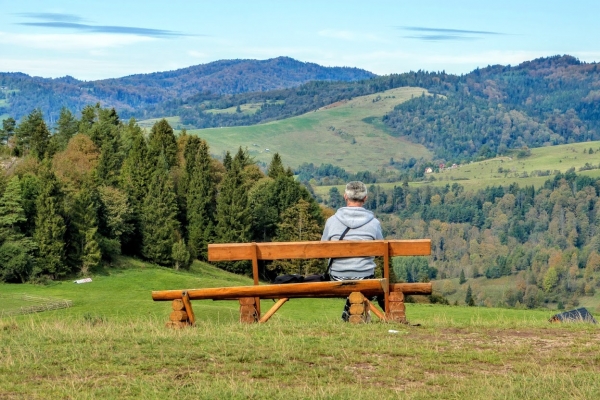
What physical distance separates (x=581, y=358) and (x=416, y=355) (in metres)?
2.08

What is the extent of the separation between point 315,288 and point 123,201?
304 ft

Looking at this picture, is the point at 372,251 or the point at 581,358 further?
the point at 372,251

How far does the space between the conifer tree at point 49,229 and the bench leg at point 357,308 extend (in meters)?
76.0

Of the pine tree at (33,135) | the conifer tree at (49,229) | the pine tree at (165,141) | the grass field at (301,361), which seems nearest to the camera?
the grass field at (301,361)

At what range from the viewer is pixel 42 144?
123m

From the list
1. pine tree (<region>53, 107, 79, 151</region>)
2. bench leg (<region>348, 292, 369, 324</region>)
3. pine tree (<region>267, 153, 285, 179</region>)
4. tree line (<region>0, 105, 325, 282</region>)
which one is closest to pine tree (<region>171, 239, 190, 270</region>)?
tree line (<region>0, 105, 325, 282</region>)

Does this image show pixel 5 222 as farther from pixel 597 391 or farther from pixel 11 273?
pixel 597 391

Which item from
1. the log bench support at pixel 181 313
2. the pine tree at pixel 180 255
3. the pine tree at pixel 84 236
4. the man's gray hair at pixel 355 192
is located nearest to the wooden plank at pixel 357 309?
Answer: the man's gray hair at pixel 355 192

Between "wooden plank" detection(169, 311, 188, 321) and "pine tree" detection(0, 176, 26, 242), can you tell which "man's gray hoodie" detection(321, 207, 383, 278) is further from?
"pine tree" detection(0, 176, 26, 242)

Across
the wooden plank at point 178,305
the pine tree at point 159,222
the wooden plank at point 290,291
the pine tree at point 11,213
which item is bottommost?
the pine tree at point 159,222

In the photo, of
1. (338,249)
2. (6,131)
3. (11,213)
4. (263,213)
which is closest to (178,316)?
(338,249)

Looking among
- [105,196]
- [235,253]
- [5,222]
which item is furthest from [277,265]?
[235,253]

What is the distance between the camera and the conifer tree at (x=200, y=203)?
382 feet

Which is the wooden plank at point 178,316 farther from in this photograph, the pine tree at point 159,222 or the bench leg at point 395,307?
the pine tree at point 159,222
